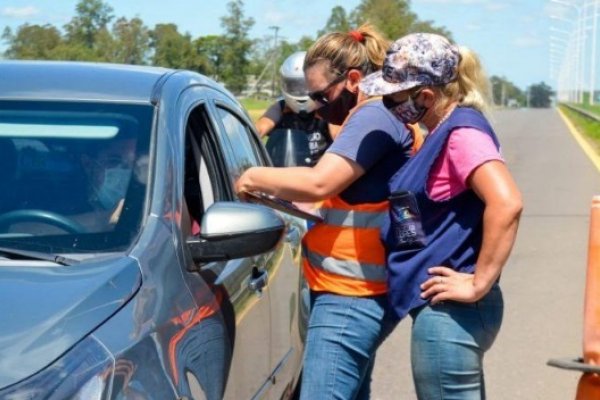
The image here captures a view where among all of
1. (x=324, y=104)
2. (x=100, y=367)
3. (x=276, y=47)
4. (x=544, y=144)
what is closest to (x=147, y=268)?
(x=100, y=367)

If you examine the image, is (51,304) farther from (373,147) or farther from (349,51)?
(349,51)

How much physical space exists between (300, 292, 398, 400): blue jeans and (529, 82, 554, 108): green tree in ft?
629

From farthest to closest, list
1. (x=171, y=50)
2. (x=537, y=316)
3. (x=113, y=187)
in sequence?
(x=171, y=50)
(x=537, y=316)
(x=113, y=187)

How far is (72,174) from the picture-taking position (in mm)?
3486

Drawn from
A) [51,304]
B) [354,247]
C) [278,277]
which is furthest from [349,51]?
[51,304]

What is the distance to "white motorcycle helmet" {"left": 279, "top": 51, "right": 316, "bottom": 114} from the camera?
277 inches

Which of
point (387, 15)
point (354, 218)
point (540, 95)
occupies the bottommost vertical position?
point (540, 95)

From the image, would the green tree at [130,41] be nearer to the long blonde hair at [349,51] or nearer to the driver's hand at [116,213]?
the long blonde hair at [349,51]

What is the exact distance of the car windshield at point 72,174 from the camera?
10.5 feet

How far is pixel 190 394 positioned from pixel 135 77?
1405 mm

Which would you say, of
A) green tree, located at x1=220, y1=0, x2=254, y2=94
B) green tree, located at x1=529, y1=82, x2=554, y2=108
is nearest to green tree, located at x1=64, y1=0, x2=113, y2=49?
green tree, located at x1=220, y1=0, x2=254, y2=94

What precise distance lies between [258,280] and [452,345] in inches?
31.5

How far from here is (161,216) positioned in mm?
3205

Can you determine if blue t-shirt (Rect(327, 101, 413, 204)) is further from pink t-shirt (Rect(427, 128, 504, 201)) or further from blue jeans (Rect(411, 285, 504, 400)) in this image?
blue jeans (Rect(411, 285, 504, 400))
